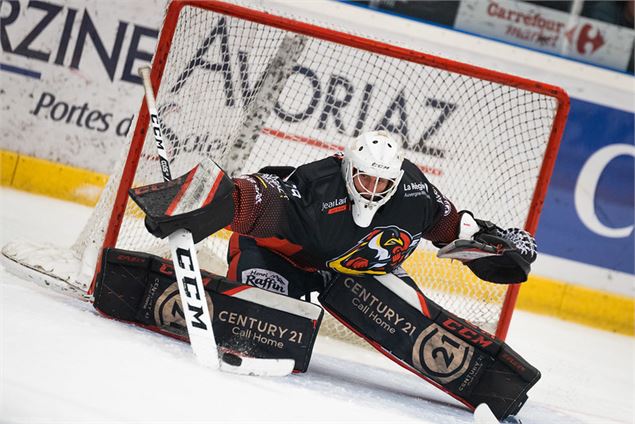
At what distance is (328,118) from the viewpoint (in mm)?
4266

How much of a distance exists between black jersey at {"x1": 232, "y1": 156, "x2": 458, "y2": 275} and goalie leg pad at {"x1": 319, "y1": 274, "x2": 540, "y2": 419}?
8 cm

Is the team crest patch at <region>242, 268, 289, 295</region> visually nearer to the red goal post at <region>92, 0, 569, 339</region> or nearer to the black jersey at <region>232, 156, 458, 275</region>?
the black jersey at <region>232, 156, 458, 275</region>

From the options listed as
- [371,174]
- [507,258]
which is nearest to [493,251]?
[507,258]

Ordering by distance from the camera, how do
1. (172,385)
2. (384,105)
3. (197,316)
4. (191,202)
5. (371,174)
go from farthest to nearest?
(384,105) < (371,174) < (197,316) < (191,202) < (172,385)

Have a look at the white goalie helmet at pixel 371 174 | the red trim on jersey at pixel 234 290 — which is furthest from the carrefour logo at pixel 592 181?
the red trim on jersey at pixel 234 290

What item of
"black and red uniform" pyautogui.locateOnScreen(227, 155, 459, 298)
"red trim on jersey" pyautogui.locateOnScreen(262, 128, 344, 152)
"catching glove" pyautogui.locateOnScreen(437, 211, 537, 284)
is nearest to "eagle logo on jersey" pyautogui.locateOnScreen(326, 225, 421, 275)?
"black and red uniform" pyautogui.locateOnScreen(227, 155, 459, 298)

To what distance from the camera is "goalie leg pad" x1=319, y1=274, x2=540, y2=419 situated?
289cm

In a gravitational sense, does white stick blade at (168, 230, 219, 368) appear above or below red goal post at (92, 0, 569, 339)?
below

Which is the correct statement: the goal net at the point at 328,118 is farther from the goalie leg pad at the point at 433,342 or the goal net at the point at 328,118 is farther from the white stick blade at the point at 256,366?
the white stick blade at the point at 256,366

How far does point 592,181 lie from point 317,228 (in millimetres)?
2916

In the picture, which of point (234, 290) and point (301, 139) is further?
point (301, 139)

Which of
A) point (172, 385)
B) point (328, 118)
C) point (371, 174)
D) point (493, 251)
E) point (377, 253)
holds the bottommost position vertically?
point (172, 385)

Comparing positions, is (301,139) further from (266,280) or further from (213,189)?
(213,189)

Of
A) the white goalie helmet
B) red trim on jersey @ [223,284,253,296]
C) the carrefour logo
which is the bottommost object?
red trim on jersey @ [223,284,253,296]
